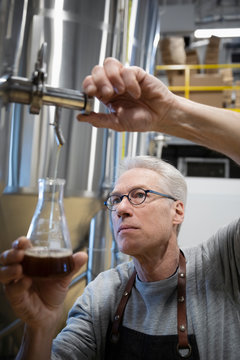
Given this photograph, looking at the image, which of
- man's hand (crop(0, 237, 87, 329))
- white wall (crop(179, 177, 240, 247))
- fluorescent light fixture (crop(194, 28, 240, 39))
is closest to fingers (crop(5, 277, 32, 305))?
man's hand (crop(0, 237, 87, 329))

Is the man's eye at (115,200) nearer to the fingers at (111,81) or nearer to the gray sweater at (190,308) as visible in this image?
the gray sweater at (190,308)

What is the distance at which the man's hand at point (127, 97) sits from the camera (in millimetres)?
745

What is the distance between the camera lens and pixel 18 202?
1.16 m

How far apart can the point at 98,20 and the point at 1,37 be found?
0.45 metres

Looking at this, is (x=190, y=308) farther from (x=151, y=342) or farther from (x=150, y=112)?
(x=150, y=112)

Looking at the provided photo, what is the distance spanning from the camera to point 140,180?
1.30 m

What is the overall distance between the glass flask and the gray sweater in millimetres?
549

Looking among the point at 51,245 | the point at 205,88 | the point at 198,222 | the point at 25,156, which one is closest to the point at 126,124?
the point at 51,245

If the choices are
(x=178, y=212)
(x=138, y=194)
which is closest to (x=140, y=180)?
(x=138, y=194)

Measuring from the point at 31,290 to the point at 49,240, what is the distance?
13 cm

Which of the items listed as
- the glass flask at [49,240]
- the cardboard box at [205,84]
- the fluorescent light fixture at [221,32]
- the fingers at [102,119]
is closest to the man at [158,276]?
the fingers at [102,119]

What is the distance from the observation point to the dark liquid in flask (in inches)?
25.2

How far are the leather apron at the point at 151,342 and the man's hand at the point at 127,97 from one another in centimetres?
64

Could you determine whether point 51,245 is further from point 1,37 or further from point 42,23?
point 42,23
